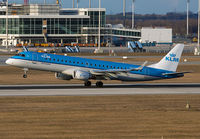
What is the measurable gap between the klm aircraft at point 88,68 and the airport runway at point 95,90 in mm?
1431

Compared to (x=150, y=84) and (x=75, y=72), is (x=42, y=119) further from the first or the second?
(x=150, y=84)

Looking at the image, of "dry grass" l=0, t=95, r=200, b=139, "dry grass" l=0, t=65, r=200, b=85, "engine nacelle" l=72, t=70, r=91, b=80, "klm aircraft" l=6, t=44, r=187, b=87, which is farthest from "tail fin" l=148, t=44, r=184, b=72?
"dry grass" l=0, t=95, r=200, b=139

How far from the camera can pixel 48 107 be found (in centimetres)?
4216

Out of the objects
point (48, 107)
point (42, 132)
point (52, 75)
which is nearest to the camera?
point (42, 132)

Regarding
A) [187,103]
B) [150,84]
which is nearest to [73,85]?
[150,84]

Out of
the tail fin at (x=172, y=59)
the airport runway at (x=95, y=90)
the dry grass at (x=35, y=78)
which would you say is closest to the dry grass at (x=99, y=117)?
the airport runway at (x=95, y=90)

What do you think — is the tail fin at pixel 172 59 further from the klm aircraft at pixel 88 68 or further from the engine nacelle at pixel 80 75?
the engine nacelle at pixel 80 75

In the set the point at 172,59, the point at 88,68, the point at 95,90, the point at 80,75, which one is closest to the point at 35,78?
the point at 88,68

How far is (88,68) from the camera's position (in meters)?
57.8

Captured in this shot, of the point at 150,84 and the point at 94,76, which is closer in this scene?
the point at 94,76

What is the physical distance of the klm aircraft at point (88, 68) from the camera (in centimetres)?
5662

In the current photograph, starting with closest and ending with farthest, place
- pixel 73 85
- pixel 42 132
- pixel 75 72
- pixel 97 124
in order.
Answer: pixel 42 132
pixel 97 124
pixel 75 72
pixel 73 85

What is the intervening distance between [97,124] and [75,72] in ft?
71.0

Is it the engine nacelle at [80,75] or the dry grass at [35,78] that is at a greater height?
the engine nacelle at [80,75]
